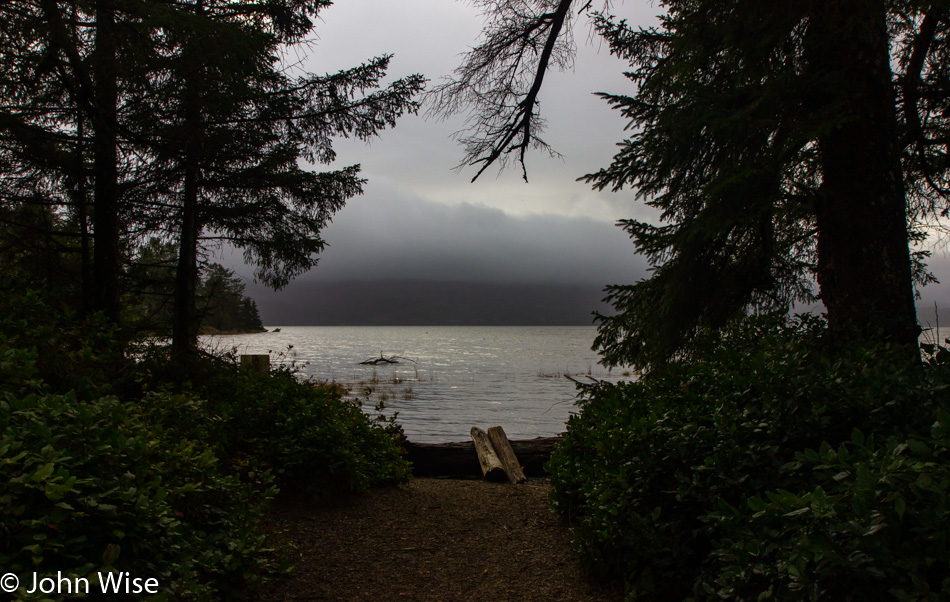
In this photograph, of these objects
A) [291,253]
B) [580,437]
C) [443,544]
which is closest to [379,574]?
[443,544]

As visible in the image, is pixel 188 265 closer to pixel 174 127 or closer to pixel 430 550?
pixel 174 127

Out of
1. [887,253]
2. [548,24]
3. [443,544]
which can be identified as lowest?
[443,544]

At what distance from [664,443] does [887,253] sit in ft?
10.7

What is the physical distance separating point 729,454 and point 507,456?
584 centimetres

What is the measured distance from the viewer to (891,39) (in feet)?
19.8

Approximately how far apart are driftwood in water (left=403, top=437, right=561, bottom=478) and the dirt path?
1.88 m

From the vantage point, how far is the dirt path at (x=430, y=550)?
13.5ft

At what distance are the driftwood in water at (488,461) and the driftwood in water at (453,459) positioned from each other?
134mm

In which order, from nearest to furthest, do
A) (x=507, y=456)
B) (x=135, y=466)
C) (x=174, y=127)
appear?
(x=135, y=466)
(x=174, y=127)
(x=507, y=456)

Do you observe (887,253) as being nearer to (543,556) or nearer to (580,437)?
(580,437)

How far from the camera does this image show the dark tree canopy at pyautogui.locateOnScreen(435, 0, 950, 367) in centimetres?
512

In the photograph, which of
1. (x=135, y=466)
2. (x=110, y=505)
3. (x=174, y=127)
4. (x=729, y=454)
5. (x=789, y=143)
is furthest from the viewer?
(x=174, y=127)

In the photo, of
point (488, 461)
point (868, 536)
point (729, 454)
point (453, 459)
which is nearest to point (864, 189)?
point (729, 454)

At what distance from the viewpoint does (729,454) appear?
131 inches
